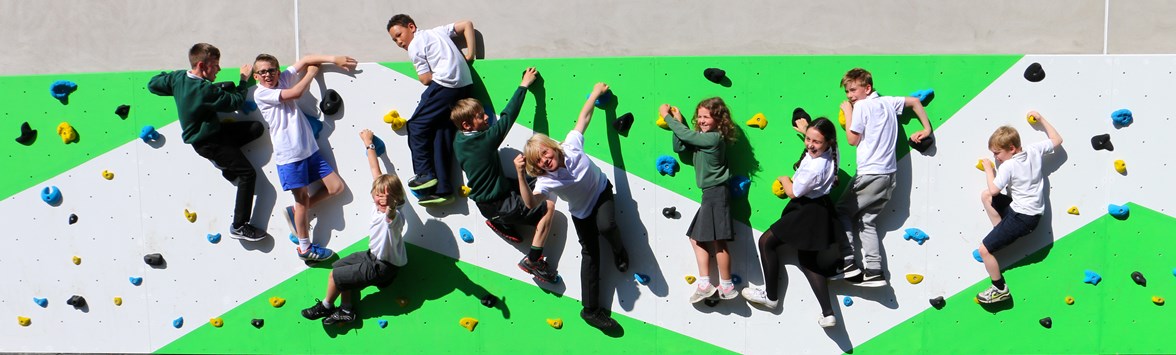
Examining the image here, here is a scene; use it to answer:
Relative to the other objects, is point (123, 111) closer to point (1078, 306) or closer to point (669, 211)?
point (669, 211)

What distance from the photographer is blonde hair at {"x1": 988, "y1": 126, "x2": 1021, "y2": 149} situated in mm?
4504

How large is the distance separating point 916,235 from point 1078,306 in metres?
1.01

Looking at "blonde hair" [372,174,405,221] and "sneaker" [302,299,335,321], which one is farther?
"sneaker" [302,299,335,321]

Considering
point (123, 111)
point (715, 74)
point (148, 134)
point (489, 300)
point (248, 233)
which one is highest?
point (715, 74)

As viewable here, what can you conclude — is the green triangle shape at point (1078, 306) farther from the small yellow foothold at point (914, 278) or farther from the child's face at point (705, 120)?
the child's face at point (705, 120)

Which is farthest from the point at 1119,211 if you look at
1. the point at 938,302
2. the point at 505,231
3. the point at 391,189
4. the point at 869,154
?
the point at 391,189

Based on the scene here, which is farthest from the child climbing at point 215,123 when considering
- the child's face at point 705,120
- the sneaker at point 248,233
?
the child's face at point 705,120

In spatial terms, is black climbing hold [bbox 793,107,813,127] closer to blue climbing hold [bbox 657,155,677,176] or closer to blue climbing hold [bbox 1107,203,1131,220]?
blue climbing hold [bbox 657,155,677,176]

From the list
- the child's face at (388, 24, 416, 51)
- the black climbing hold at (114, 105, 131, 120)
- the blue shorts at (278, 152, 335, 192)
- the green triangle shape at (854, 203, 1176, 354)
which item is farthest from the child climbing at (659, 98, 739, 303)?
the black climbing hold at (114, 105, 131, 120)

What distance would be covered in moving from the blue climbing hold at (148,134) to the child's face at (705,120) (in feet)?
10.6

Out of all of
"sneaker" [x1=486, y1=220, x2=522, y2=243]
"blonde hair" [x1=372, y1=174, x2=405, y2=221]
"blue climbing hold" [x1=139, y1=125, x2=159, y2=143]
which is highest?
"blue climbing hold" [x1=139, y1=125, x2=159, y2=143]

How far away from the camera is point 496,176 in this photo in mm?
4742

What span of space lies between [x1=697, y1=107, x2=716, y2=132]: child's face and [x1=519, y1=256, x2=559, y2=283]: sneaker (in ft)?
3.90

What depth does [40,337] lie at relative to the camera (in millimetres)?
5398
